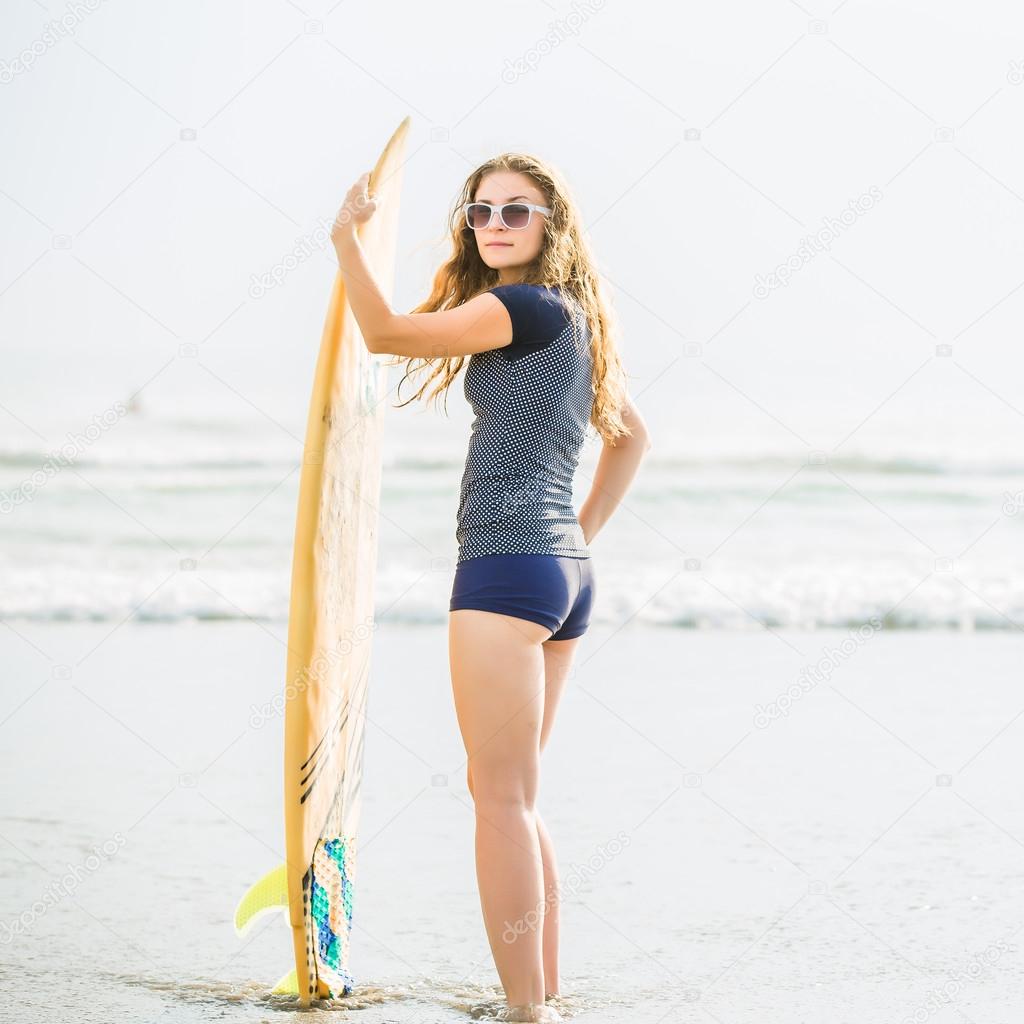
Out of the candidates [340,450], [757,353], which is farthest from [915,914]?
[757,353]

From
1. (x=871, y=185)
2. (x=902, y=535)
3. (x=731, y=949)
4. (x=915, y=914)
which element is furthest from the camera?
(x=871, y=185)

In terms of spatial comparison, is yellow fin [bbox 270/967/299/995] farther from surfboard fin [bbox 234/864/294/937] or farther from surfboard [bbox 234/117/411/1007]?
surfboard fin [bbox 234/864/294/937]

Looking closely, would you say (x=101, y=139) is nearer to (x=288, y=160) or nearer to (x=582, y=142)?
(x=288, y=160)

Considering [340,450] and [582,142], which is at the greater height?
[582,142]

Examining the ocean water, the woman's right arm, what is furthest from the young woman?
the ocean water

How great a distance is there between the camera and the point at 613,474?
8.03 ft

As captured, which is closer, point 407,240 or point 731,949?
point 731,949

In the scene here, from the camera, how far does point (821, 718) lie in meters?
4.80

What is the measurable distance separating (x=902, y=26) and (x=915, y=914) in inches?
548

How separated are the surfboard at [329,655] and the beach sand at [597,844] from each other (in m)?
0.17

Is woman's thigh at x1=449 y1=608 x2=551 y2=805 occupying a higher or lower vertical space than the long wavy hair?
lower

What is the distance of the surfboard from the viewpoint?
224 centimetres

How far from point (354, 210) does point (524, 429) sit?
441 millimetres

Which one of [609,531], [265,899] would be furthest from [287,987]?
[609,531]
